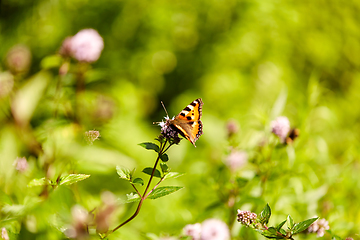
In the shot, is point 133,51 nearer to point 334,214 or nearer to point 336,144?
point 336,144

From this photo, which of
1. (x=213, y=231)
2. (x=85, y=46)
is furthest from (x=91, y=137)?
(x=85, y=46)

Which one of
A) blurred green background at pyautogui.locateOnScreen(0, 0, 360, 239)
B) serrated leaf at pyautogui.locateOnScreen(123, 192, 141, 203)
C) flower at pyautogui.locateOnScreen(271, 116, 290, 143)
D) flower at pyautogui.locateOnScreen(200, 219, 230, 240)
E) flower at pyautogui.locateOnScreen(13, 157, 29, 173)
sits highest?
blurred green background at pyautogui.locateOnScreen(0, 0, 360, 239)

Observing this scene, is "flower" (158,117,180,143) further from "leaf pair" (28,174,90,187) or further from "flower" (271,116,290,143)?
"flower" (271,116,290,143)

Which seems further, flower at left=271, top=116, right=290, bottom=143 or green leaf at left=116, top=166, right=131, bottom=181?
flower at left=271, top=116, right=290, bottom=143

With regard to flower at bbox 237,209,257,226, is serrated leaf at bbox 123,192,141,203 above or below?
below

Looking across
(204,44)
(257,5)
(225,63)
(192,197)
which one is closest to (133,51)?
(204,44)

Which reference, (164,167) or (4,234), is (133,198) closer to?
(164,167)

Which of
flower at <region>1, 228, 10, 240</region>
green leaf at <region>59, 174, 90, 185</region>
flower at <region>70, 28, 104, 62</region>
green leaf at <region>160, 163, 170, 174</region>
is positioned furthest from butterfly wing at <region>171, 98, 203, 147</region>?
flower at <region>70, 28, 104, 62</region>
